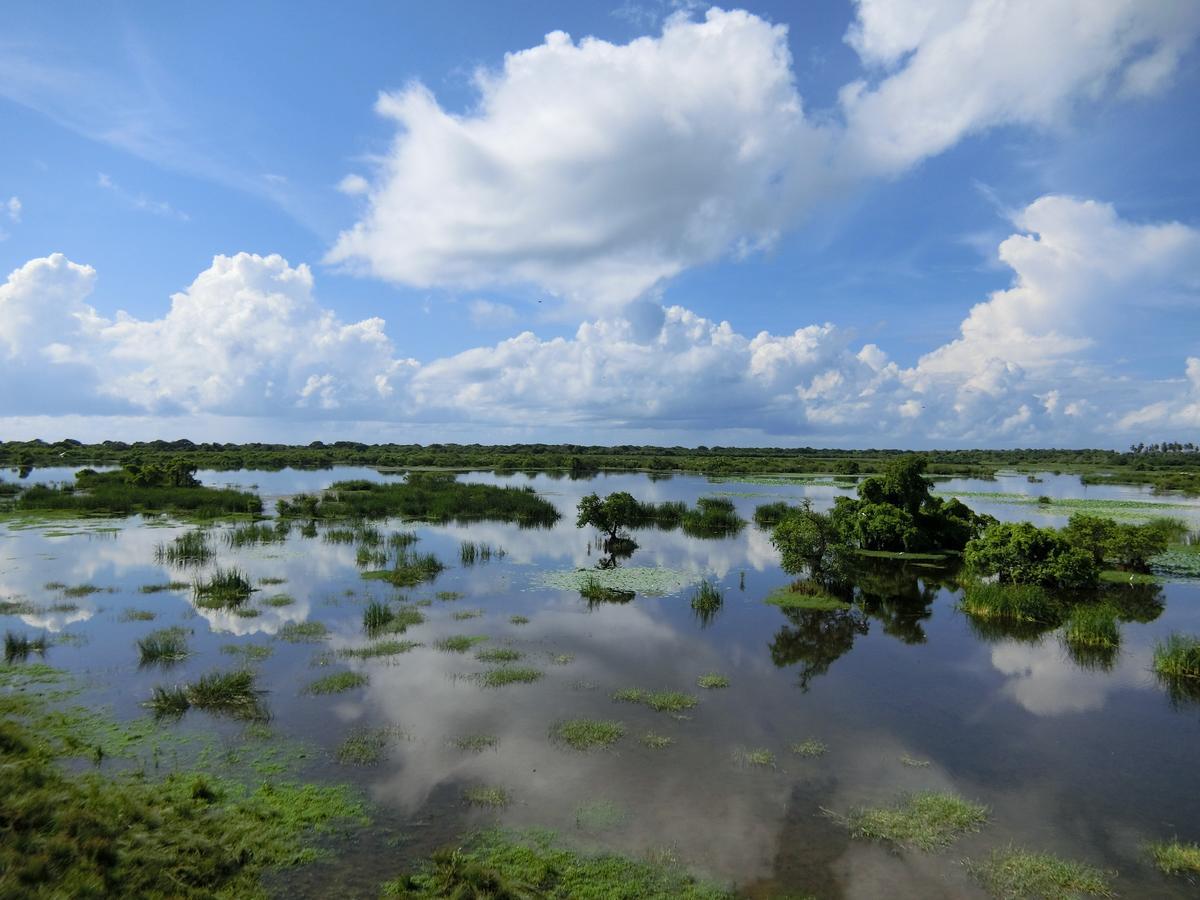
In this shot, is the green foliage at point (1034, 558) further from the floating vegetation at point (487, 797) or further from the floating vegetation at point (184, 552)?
the floating vegetation at point (184, 552)

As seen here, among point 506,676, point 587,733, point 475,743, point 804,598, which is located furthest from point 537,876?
point 804,598

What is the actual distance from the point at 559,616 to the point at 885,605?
10.9m

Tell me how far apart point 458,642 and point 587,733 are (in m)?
5.81

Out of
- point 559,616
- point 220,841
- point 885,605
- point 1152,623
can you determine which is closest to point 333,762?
point 220,841

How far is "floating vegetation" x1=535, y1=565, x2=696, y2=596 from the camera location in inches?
902

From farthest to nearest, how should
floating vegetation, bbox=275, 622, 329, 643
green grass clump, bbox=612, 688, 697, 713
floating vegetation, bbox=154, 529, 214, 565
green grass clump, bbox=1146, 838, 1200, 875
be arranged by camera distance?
floating vegetation, bbox=154, 529, 214, 565
floating vegetation, bbox=275, 622, 329, 643
green grass clump, bbox=612, 688, 697, 713
green grass clump, bbox=1146, 838, 1200, 875

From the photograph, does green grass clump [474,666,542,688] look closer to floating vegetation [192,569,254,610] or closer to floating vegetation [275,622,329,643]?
floating vegetation [275,622,329,643]

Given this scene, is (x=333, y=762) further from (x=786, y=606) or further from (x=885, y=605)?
(x=885, y=605)

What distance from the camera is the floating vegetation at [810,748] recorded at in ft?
35.4

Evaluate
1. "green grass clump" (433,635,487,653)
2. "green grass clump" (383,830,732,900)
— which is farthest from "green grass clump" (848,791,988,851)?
"green grass clump" (433,635,487,653)

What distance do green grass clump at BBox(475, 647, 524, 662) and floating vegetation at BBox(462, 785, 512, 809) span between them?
560cm

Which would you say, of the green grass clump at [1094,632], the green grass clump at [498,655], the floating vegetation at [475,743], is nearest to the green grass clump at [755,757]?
the floating vegetation at [475,743]

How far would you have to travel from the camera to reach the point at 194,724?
1128 cm

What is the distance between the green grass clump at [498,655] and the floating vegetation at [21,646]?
9669 mm
